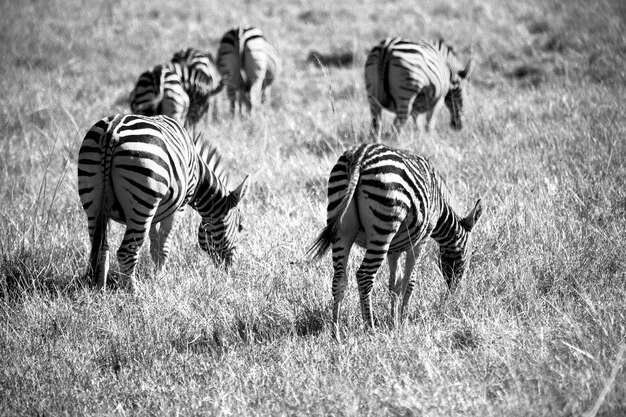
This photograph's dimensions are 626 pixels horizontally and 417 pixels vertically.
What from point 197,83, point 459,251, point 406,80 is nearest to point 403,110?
point 406,80

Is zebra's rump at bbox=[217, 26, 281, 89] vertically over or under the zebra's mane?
over

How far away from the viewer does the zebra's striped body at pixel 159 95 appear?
1072 cm

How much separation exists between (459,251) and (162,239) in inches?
115

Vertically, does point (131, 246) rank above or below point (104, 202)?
below

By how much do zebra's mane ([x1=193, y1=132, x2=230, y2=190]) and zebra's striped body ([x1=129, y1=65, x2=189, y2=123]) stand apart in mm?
3943

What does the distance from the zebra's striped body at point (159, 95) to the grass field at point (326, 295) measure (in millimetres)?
729

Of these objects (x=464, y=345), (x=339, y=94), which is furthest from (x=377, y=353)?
(x=339, y=94)

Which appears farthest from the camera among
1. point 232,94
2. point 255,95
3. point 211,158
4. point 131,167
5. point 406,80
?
point 232,94

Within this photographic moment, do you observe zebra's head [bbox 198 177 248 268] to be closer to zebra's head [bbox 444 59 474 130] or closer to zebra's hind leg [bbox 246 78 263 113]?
zebra's head [bbox 444 59 474 130]

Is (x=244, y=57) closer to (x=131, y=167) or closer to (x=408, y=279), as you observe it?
(x=131, y=167)

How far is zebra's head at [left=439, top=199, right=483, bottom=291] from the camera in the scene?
5.77 meters

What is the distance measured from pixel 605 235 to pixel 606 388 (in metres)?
2.73

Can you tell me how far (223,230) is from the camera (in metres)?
6.77

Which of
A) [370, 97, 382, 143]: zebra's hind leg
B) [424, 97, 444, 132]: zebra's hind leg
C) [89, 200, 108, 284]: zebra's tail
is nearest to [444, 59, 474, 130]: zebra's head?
[424, 97, 444, 132]: zebra's hind leg
